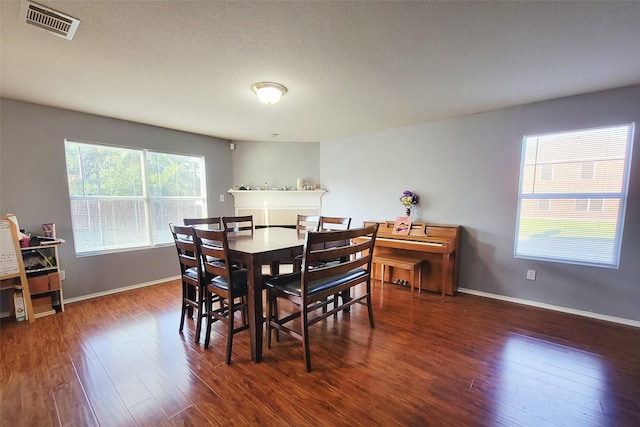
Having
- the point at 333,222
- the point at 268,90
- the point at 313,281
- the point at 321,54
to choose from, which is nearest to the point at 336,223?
the point at 333,222

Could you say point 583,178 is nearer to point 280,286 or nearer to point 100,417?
point 280,286

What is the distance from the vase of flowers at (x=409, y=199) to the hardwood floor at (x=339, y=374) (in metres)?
1.52

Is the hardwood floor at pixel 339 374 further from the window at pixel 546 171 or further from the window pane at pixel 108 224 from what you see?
the window at pixel 546 171

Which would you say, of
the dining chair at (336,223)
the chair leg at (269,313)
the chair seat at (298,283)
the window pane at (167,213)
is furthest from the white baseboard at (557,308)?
the window pane at (167,213)

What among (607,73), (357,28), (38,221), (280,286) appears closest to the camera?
(357,28)

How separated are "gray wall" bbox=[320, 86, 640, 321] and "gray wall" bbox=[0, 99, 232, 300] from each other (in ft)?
10.3

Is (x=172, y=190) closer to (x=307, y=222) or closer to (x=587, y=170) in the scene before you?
(x=307, y=222)

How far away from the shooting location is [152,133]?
11.7ft

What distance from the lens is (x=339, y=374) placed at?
173 centimetres

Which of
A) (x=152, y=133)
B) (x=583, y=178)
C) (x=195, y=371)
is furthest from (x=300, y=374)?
(x=152, y=133)

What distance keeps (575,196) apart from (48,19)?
4.42m

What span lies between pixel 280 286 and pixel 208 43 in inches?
68.6

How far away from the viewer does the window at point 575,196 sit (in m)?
2.47

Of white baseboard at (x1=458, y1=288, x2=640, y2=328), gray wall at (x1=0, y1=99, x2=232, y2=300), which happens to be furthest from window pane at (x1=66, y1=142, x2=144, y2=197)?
white baseboard at (x1=458, y1=288, x2=640, y2=328)
